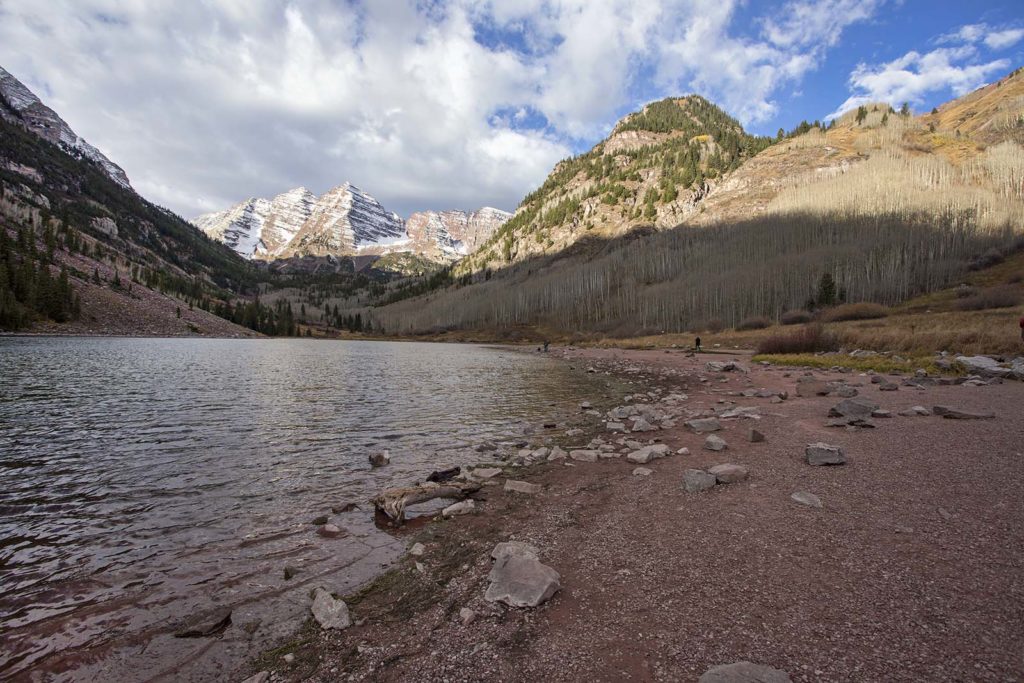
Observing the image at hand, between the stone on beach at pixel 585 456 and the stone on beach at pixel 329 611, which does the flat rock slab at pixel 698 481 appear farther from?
the stone on beach at pixel 329 611

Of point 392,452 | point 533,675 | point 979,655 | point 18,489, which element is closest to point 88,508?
point 18,489

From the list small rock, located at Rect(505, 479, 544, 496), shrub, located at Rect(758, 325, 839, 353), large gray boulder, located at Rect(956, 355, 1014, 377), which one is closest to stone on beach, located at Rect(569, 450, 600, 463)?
small rock, located at Rect(505, 479, 544, 496)

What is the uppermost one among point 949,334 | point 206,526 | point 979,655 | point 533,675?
point 949,334

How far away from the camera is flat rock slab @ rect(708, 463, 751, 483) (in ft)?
27.7

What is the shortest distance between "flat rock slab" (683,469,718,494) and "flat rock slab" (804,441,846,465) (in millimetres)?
2412

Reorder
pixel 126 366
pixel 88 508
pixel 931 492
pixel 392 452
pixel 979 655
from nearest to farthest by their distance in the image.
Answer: pixel 979 655, pixel 931 492, pixel 88 508, pixel 392 452, pixel 126 366

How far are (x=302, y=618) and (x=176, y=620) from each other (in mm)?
1595

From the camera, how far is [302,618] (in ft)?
17.1

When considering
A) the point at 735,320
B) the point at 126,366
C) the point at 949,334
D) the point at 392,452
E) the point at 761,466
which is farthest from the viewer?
the point at 735,320

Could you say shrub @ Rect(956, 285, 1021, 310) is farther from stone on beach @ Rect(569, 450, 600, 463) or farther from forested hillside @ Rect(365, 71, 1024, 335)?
stone on beach @ Rect(569, 450, 600, 463)

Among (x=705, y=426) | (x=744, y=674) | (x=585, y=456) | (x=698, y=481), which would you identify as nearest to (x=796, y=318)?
(x=705, y=426)

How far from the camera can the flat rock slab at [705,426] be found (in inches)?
532

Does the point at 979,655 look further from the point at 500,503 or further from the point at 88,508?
the point at 88,508

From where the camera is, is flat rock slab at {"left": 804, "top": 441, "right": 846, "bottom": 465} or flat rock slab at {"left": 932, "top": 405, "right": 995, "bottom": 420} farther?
flat rock slab at {"left": 932, "top": 405, "right": 995, "bottom": 420}
